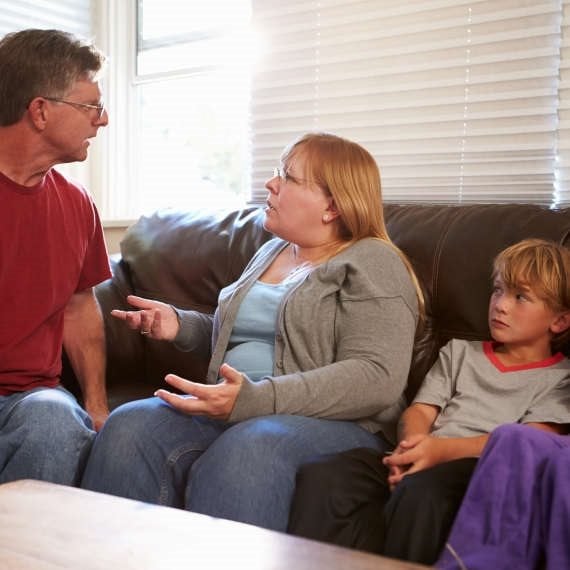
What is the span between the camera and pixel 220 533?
103 cm

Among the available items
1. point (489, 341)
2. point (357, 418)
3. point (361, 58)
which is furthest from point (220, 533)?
point (361, 58)

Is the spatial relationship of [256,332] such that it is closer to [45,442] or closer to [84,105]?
[45,442]

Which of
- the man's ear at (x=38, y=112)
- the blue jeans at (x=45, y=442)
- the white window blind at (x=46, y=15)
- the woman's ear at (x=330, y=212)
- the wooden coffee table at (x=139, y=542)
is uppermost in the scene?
the white window blind at (x=46, y=15)

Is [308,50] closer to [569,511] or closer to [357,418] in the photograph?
[357,418]

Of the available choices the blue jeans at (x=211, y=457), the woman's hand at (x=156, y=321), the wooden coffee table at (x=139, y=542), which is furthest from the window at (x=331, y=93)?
the wooden coffee table at (x=139, y=542)

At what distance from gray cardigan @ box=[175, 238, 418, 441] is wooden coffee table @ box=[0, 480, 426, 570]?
0.46 metres

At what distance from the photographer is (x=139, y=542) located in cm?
101

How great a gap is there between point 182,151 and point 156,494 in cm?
198

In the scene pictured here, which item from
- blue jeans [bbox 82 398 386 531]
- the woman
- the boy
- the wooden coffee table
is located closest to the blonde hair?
the woman

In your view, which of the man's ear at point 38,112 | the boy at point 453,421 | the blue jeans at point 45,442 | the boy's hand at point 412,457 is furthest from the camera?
the man's ear at point 38,112

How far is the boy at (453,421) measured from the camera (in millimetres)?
1353

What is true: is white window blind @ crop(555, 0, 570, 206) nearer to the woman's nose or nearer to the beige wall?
the woman's nose

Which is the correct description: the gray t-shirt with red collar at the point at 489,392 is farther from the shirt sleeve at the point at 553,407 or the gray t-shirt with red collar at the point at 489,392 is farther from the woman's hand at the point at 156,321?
the woman's hand at the point at 156,321

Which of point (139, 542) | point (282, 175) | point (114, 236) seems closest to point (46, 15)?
point (114, 236)
